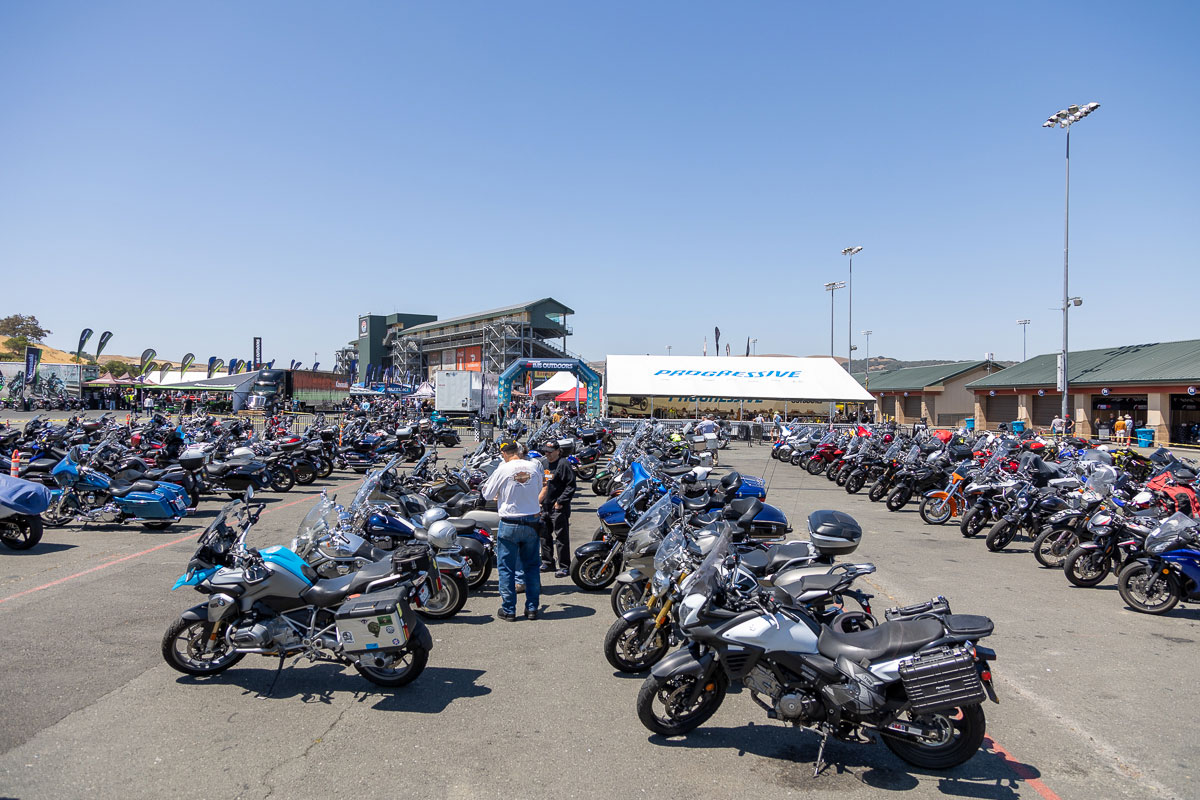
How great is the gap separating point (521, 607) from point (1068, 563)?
6333 mm

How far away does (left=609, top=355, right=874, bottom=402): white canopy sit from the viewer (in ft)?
120

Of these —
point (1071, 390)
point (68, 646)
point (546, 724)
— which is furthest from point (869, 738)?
point (1071, 390)

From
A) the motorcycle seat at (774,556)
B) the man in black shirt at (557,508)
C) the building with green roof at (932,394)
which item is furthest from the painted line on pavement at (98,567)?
the building with green roof at (932,394)

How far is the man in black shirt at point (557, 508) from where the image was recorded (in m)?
8.61

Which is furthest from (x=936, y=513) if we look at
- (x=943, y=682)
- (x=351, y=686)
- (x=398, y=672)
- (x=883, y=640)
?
(x=351, y=686)

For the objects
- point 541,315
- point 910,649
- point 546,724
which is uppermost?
point 541,315

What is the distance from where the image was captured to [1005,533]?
10.2 m

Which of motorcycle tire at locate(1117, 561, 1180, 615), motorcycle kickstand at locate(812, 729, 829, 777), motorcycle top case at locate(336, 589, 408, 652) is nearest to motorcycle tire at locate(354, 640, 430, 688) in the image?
motorcycle top case at locate(336, 589, 408, 652)

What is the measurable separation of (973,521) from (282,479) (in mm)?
13662

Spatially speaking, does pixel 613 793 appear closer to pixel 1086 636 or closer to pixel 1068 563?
pixel 1086 636

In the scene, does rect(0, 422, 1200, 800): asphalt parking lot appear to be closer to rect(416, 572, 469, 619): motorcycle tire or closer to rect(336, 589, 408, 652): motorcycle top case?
rect(416, 572, 469, 619): motorcycle tire

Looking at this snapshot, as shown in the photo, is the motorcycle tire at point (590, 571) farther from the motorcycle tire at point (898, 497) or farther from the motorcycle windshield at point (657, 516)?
the motorcycle tire at point (898, 497)

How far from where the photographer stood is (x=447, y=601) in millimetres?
6871

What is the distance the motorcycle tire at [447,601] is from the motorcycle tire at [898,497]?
9972mm
